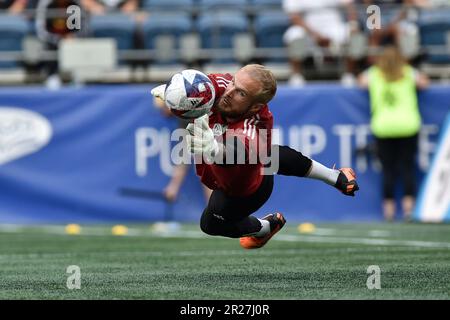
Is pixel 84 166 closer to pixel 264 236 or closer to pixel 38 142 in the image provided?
pixel 38 142

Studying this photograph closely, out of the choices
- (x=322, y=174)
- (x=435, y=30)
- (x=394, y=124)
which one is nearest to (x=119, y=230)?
(x=394, y=124)

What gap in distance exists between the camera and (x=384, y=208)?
12312mm

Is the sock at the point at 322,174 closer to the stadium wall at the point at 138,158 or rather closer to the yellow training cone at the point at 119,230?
the yellow training cone at the point at 119,230

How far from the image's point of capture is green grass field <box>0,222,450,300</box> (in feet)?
19.6

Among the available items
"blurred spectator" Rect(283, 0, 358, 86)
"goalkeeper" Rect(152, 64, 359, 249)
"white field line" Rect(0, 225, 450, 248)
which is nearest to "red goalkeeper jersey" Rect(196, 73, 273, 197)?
"goalkeeper" Rect(152, 64, 359, 249)

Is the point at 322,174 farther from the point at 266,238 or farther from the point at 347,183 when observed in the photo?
the point at 266,238

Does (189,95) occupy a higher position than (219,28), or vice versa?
(219,28)

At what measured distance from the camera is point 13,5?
14234 millimetres

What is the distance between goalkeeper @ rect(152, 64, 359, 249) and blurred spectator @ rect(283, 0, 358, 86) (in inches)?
243

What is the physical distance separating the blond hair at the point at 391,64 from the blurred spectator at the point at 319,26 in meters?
1.04

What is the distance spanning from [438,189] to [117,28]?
4.53 meters

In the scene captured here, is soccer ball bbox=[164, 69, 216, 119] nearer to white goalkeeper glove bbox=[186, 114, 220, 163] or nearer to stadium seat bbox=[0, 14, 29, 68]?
white goalkeeper glove bbox=[186, 114, 220, 163]

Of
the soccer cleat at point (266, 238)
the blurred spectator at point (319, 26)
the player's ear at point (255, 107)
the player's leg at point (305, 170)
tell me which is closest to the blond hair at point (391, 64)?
the blurred spectator at point (319, 26)
